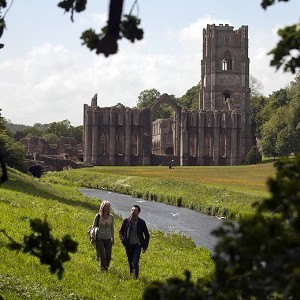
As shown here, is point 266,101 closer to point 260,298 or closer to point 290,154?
point 290,154

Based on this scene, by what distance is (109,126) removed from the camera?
11562 cm

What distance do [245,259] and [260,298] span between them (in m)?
0.25

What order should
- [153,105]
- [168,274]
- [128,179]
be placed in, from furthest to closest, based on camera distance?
[153,105] → [128,179] → [168,274]

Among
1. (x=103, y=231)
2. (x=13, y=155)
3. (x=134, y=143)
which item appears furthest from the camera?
(x=134, y=143)

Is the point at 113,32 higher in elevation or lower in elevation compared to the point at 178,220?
higher

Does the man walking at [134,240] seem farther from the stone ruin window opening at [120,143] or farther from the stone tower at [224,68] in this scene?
the stone tower at [224,68]

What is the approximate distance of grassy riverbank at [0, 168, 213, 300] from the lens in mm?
13805

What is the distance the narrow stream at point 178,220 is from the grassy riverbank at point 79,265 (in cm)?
344

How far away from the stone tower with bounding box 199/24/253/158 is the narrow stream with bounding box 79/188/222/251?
7552cm

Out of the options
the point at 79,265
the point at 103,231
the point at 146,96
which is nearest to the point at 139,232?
the point at 103,231

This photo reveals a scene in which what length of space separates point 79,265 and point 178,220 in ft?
66.6

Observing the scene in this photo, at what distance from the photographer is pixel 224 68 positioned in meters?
124

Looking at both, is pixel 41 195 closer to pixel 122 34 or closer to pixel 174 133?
pixel 122 34

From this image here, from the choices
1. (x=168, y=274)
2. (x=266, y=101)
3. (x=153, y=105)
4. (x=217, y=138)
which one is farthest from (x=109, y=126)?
(x=168, y=274)
